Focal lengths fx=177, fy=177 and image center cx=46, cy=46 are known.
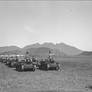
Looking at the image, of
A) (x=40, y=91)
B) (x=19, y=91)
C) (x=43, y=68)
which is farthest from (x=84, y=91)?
(x=43, y=68)

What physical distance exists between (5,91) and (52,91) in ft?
9.80

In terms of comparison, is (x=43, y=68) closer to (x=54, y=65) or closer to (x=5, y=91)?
(x=54, y=65)

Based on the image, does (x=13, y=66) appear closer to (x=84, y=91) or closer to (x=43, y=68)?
(x=43, y=68)

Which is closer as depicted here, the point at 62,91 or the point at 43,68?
the point at 62,91

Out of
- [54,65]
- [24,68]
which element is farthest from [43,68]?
[24,68]

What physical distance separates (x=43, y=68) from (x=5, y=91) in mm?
17938

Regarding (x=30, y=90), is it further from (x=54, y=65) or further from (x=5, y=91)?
(x=54, y=65)

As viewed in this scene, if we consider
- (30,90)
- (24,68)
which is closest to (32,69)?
(24,68)

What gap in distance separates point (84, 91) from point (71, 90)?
2.74ft

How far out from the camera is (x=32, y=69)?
83.8 feet

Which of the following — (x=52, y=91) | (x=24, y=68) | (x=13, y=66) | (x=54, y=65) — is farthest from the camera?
(x=13, y=66)

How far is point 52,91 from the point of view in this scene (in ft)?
36.9

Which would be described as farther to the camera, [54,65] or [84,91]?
[54,65]

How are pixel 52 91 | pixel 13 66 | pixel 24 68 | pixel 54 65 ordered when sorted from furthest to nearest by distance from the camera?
pixel 13 66 < pixel 54 65 < pixel 24 68 < pixel 52 91
